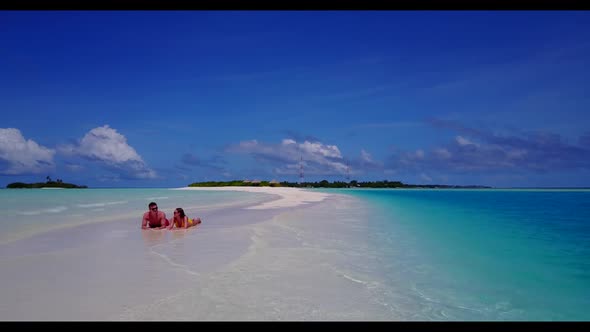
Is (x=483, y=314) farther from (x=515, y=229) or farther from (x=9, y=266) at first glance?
(x=515, y=229)

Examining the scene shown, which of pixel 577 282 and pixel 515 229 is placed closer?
pixel 577 282

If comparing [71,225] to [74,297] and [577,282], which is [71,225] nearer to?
[74,297]

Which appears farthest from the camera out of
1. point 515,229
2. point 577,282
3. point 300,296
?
point 515,229

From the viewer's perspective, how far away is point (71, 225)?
1185 centimetres

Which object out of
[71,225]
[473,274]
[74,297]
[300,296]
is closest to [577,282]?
[473,274]

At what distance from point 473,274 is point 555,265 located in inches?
90.9

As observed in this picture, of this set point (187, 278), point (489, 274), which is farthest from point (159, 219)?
point (489, 274)

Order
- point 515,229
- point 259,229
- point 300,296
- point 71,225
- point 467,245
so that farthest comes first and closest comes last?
point 515,229
point 71,225
point 259,229
point 467,245
point 300,296

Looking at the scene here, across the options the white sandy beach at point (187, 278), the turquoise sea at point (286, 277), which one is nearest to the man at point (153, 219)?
the turquoise sea at point (286, 277)

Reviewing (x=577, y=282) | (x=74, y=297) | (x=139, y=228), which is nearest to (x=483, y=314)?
(x=577, y=282)

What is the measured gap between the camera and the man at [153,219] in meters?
10.6

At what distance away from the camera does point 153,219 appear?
10648 millimetres

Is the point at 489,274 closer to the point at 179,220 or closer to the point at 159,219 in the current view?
the point at 179,220

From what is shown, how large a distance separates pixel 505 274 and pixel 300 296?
12.6 ft
